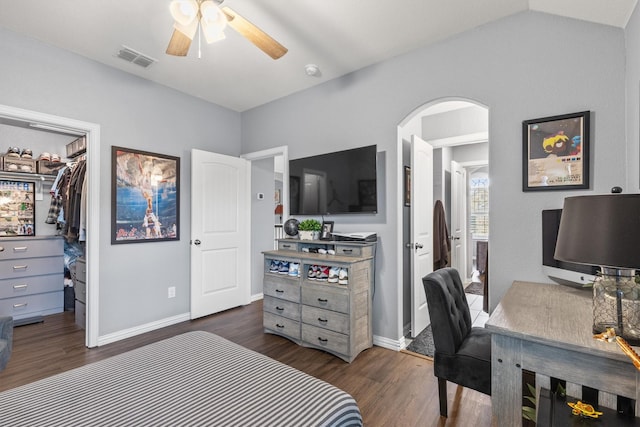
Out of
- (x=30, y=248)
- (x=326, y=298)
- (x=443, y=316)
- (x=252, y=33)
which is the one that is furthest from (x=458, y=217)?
(x=30, y=248)

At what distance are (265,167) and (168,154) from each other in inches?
56.8

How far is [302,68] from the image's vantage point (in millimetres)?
3043

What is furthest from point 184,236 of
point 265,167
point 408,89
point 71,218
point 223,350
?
point 408,89

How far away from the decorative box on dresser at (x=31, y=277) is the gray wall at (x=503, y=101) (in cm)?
368

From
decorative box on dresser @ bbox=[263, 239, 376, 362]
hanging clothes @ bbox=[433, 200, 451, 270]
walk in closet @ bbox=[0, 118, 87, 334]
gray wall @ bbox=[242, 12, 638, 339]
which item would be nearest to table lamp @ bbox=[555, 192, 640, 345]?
gray wall @ bbox=[242, 12, 638, 339]

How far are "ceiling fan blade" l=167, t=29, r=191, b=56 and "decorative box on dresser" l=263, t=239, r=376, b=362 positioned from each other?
187 cm

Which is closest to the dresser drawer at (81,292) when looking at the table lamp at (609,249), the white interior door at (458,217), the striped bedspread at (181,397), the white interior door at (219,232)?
the white interior door at (219,232)

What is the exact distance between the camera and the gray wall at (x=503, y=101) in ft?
6.28

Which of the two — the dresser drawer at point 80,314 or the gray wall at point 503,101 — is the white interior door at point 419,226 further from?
the dresser drawer at point 80,314

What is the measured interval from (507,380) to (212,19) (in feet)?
7.59

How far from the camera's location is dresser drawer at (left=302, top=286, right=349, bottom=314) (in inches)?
102

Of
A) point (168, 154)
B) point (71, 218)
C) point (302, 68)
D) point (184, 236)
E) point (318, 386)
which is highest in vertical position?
point (302, 68)

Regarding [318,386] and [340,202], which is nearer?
[318,386]

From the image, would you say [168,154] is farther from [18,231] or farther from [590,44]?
[590,44]
